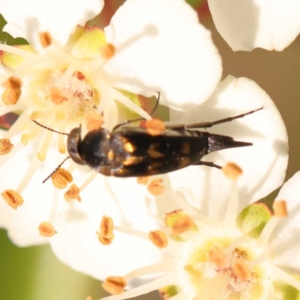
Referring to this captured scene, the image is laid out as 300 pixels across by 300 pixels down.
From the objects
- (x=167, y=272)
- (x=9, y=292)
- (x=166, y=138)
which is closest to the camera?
(x=166, y=138)

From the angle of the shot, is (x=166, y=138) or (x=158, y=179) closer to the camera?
(x=166, y=138)

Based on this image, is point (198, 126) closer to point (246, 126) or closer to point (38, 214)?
point (246, 126)

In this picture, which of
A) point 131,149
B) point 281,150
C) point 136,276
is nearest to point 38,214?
point 136,276

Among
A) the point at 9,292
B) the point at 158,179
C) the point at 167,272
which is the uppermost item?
the point at 158,179

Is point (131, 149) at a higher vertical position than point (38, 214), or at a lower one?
higher

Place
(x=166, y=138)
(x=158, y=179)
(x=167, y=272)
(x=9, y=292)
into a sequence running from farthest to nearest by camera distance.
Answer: (x=9, y=292) → (x=167, y=272) → (x=158, y=179) → (x=166, y=138)

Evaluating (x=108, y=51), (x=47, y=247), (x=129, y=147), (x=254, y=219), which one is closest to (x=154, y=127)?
(x=129, y=147)
